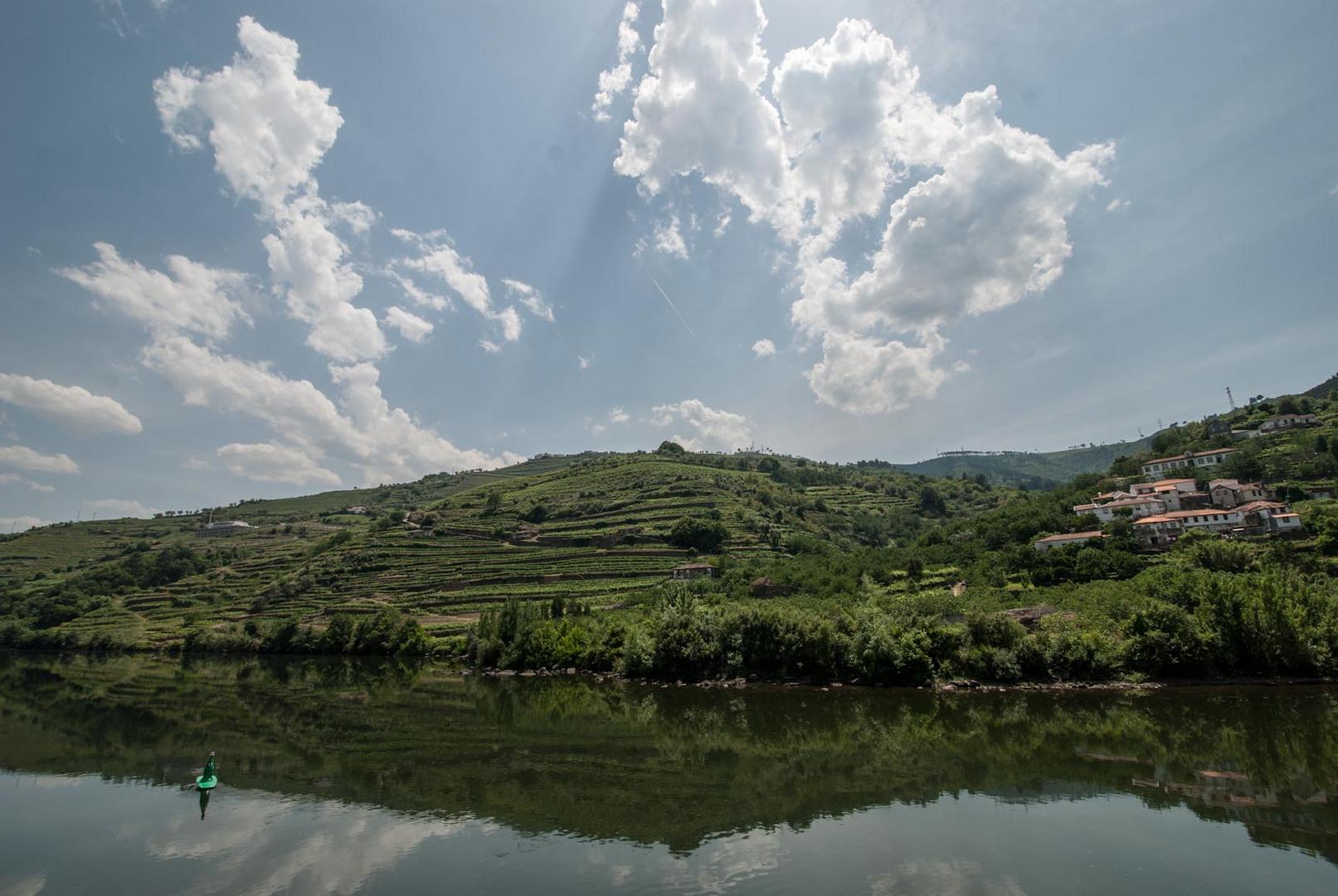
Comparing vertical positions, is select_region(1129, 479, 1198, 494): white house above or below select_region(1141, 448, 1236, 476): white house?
below

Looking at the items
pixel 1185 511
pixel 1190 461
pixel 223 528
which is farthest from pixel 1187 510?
pixel 223 528

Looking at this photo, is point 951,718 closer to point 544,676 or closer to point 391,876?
point 391,876

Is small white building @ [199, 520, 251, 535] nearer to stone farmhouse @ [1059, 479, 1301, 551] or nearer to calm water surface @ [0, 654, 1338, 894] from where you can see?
calm water surface @ [0, 654, 1338, 894]

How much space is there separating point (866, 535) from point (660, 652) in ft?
273

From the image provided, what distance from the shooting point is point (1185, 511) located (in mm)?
74125

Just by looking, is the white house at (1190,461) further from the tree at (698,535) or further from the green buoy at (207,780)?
the green buoy at (207,780)

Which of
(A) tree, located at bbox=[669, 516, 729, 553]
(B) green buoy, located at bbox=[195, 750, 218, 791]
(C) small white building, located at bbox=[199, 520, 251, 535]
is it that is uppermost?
(C) small white building, located at bbox=[199, 520, 251, 535]

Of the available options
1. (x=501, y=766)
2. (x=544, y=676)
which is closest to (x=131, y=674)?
(x=544, y=676)

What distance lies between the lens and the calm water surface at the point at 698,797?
677 inches

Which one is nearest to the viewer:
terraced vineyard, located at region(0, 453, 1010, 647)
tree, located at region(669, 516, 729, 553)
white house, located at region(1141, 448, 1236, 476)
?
terraced vineyard, located at region(0, 453, 1010, 647)

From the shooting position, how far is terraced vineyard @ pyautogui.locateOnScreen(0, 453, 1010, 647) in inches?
3521

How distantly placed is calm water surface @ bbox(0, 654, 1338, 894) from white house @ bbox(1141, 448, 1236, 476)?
7753 centimetres

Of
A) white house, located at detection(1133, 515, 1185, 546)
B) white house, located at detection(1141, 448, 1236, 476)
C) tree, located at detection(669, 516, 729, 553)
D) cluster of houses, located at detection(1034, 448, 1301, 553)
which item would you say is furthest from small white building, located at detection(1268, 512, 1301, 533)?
tree, located at detection(669, 516, 729, 553)

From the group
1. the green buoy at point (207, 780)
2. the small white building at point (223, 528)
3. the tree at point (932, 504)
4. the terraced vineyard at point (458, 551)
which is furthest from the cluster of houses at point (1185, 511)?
the small white building at point (223, 528)
